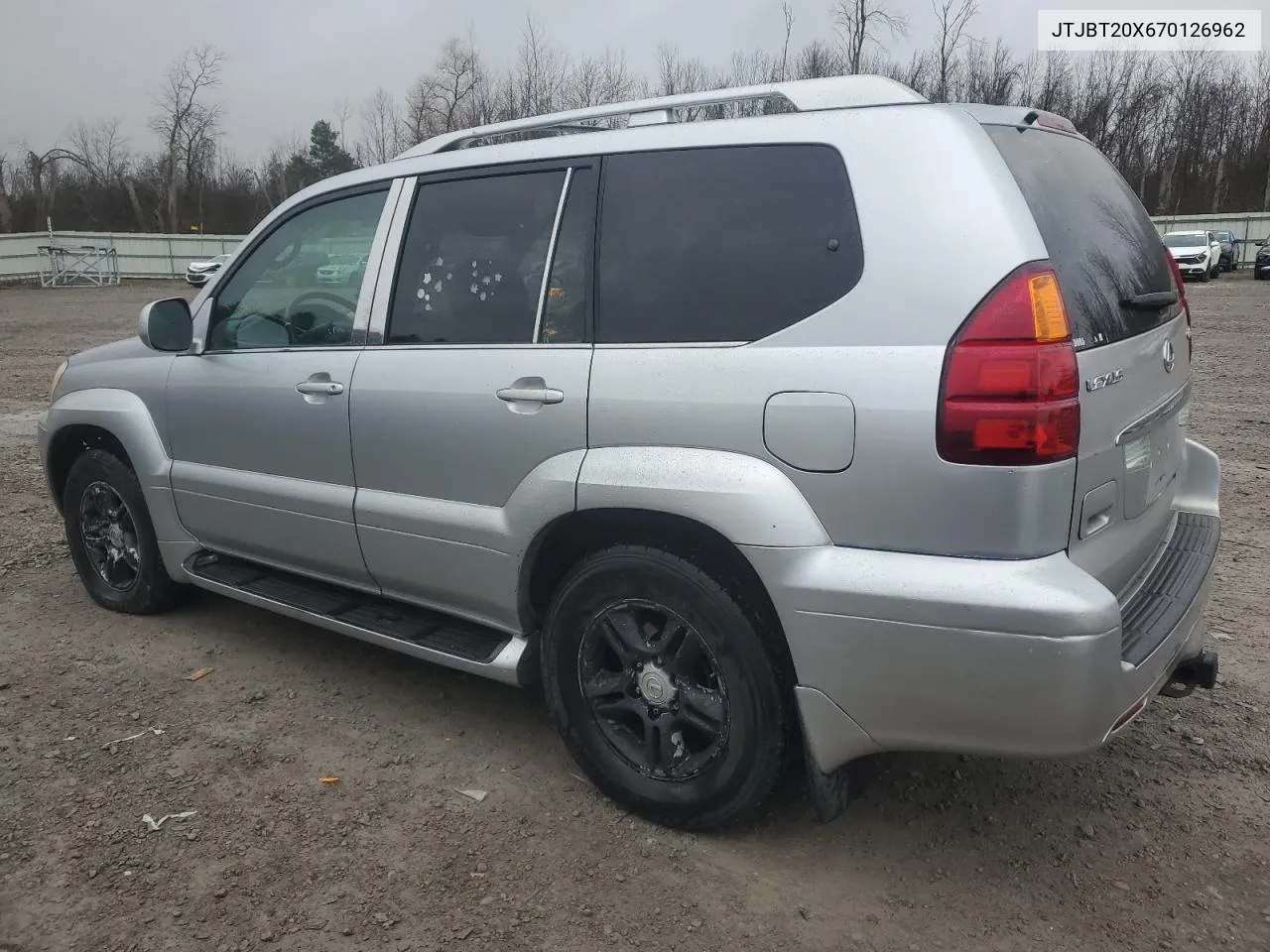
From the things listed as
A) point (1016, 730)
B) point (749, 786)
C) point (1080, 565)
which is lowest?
point (749, 786)

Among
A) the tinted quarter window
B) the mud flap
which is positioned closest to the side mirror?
the tinted quarter window

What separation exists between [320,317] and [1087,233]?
2559 mm

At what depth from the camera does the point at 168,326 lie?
13.2 feet

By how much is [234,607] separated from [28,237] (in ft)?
117

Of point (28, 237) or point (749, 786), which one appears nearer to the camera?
point (749, 786)

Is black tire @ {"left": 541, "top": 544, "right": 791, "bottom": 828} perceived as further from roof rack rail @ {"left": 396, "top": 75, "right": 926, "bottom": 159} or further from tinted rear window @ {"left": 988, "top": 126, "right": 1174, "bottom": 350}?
roof rack rail @ {"left": 396, "top": 75, "right": 926, "bottom": 159}

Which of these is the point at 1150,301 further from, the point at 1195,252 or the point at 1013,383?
the point at 1195,252

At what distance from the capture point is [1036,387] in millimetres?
2217

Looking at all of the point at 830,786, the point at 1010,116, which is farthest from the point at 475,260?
the point at 830,786

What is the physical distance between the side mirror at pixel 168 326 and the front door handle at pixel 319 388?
2.64 feet

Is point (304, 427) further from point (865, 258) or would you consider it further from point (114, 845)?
point (865, 258)

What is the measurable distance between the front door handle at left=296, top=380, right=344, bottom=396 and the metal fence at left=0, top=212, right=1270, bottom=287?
35151 mm

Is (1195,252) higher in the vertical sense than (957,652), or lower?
higher

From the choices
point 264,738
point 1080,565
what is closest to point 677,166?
point 1080,565
